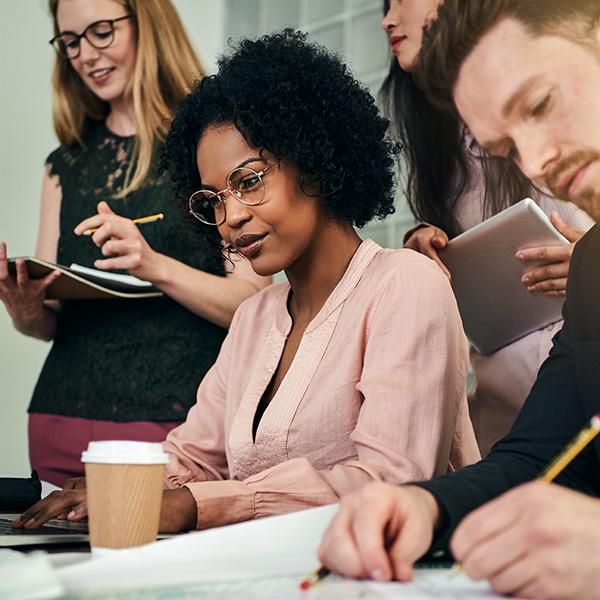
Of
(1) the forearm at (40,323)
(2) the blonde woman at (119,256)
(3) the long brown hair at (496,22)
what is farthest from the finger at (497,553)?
(1) the forearm at (40,323)

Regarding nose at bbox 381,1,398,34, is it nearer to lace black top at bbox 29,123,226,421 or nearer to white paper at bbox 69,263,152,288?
lace black top at bbox 29,123,226,421

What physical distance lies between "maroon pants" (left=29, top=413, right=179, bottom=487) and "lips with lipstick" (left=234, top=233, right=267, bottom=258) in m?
0.55

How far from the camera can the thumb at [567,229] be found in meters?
1.36

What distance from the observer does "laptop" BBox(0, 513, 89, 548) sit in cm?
90

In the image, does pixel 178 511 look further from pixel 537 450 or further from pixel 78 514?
pixel 537 450

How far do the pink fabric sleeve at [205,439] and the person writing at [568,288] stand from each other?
0.57m

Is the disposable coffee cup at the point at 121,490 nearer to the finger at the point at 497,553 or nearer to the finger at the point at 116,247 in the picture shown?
the finger at the point at 497,553

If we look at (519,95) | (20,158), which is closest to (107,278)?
(519,95)

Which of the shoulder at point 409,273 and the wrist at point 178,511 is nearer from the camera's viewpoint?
the wrist at point 178,511

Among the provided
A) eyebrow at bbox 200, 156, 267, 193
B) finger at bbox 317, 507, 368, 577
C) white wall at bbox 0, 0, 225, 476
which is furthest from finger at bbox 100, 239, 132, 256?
white wall at bbox 0, 0, 225, 476

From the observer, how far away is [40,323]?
1907 mm

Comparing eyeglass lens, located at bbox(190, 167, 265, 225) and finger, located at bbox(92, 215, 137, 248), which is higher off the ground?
eyeglass lens, located at bbox(190, 167, 265, 225)

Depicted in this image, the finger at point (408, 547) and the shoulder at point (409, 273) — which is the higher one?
the shoulder at point (409, 273)

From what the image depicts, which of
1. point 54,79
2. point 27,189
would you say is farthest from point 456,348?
point 27,189
